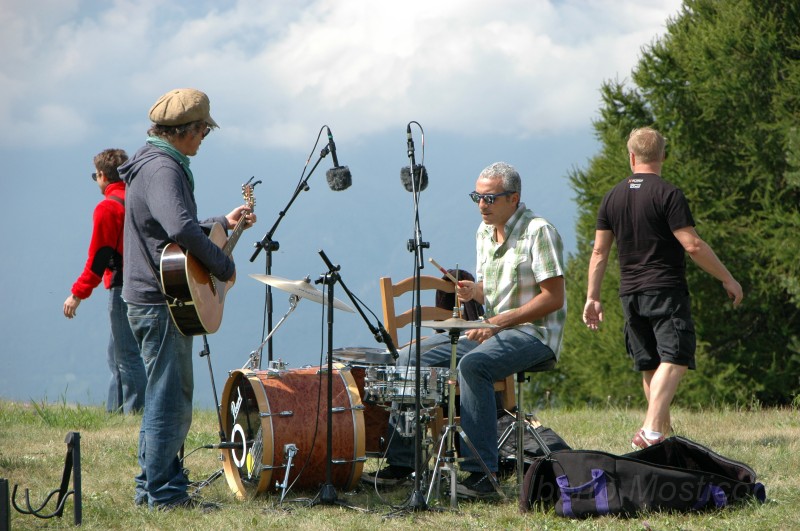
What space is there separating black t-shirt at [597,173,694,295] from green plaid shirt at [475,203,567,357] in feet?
2.58

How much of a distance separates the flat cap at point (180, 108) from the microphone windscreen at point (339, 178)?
101 centimetres

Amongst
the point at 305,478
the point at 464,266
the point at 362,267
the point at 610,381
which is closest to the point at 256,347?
the point at 305,478

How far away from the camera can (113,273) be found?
7812 mm

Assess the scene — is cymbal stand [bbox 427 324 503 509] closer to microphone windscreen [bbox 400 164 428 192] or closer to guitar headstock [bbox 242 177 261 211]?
microphone windscreen [bbox 400 164 428 192]

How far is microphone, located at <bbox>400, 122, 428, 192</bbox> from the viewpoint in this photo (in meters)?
4.76

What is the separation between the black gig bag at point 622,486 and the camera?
4453 millimetres

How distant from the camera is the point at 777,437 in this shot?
6.47 metres

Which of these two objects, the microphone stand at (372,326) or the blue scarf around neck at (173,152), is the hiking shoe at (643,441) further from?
the blue scarf around neck at (173,152)

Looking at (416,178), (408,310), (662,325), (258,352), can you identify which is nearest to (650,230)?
(662,325)

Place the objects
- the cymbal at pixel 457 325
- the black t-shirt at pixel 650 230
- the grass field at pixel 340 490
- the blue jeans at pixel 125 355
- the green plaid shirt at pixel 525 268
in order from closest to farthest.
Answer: the grass field at pixel 340 490 < the cymbal at pixel 457 325 < the green plaid shirt at pixel 525 268 < the black t-shirt at pixel 650 230 < the blue jeans at pixel 125 355

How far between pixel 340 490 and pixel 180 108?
85.9 inches

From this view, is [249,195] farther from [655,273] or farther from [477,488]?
[655,273]

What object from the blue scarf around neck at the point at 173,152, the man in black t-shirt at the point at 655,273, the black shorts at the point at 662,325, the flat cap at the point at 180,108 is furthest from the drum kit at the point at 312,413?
the black shorts at the point at 662,325

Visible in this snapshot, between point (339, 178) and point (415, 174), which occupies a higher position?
point (339, 178)
